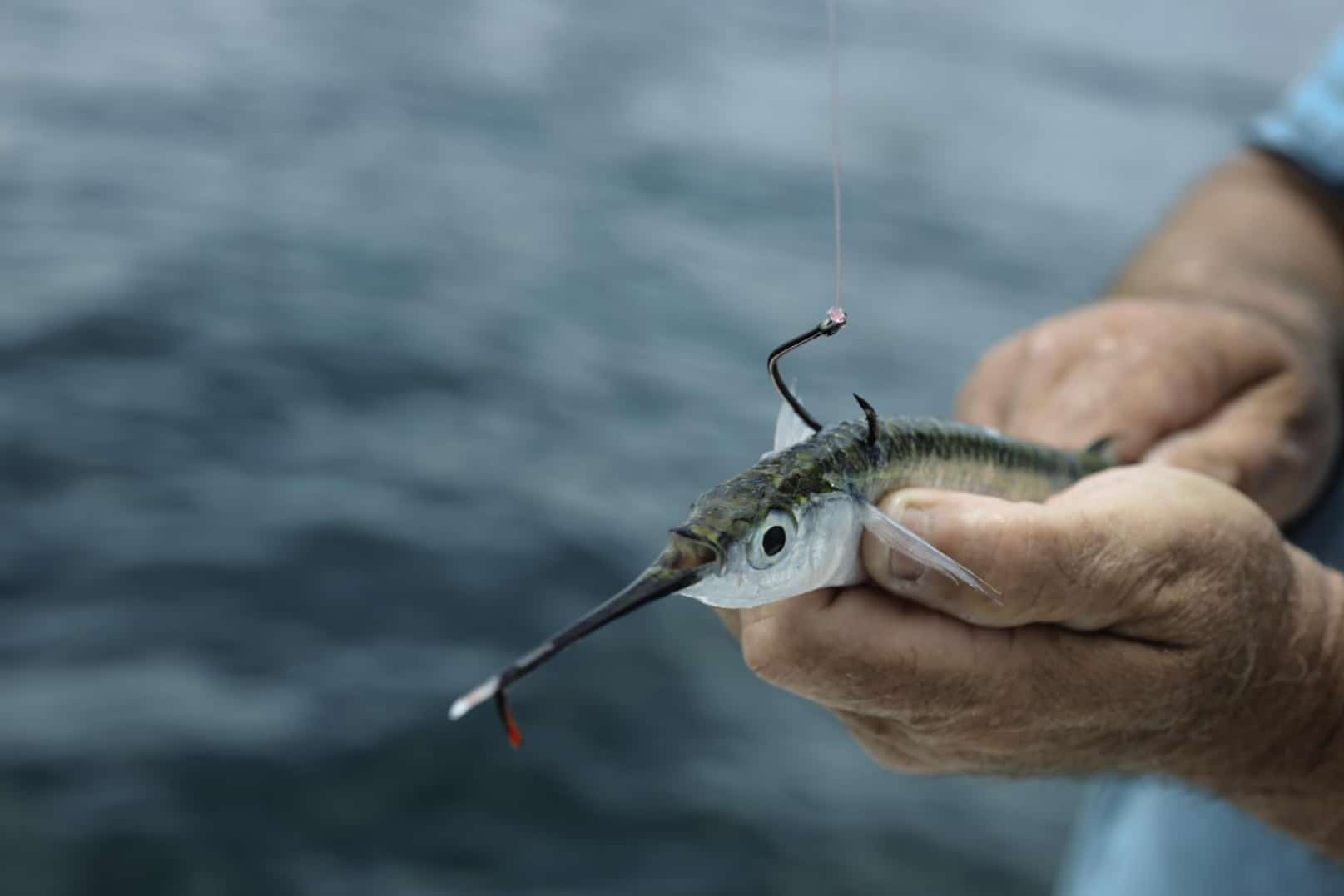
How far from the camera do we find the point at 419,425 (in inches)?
361

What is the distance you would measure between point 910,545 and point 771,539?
0.26 meters

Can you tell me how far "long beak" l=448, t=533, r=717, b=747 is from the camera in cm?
156

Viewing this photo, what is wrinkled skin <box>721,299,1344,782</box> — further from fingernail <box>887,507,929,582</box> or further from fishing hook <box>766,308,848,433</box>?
fishing hook <box>766,308,848,433</box>

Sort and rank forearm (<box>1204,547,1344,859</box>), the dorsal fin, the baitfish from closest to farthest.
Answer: the baitfish, forearm (<box>1204,547,1344,859</box>), the dorsal fin

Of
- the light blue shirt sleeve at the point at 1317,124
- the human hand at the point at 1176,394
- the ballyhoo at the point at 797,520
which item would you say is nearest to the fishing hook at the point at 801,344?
the ballyhoo at the point at 797,520

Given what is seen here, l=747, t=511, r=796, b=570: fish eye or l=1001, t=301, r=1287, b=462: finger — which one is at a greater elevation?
l=747, t=511, r=796, b=570: fish eye

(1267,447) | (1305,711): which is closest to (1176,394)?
(1267,447)

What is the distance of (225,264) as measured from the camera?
10695 millimetres

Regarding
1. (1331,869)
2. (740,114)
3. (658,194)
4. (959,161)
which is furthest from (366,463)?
(959,161)

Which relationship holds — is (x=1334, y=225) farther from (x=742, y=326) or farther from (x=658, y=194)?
(x=658, y=194)

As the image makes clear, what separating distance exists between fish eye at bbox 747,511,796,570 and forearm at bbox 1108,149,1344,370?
2.74 m

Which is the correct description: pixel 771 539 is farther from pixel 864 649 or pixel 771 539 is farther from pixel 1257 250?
pixel 1257 250

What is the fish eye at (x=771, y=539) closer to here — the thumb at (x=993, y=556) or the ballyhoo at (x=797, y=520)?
the ballyhoo at (x=797, y=520)

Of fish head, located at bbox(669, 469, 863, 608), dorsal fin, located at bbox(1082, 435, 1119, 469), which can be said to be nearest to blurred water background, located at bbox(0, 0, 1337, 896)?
dorsal fin, located at bbox(1082, 435, 1119, 469)
